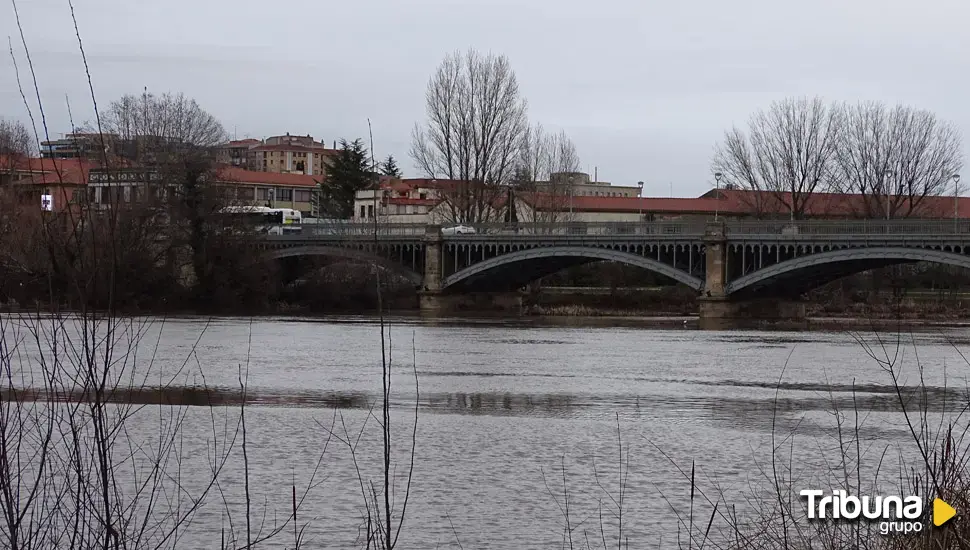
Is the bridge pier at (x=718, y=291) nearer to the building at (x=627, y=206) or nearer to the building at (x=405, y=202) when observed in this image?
the building at (x=627, y=206)

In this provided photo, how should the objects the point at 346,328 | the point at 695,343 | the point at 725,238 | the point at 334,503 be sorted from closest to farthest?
the point at 334,503
the point at 695,343
the point at 346,328
the point at 725,238

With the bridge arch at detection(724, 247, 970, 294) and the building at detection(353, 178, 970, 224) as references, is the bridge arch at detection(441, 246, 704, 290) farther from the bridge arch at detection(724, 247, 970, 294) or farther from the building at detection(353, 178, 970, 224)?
the building at detection(353, 178, 970, 224)

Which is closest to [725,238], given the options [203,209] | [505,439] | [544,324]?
[544,324]

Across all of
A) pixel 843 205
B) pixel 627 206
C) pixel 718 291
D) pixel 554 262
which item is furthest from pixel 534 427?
pixel 627 206

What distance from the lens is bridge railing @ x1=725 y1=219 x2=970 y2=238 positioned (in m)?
53.4

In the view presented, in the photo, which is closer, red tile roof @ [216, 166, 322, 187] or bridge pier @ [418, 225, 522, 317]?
bridge pier @ [418, 225, 522, 317]

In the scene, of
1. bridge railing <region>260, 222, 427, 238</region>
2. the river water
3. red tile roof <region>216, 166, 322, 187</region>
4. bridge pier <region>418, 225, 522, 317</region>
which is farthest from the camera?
red tile roof <region>216, 166, 322, 187</region>

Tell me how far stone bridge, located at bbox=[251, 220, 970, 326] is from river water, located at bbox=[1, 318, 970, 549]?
16013 millimetres

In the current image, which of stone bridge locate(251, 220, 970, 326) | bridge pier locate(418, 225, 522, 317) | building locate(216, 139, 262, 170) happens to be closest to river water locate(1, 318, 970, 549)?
stone bridge locate(251, 220, 970, 326)

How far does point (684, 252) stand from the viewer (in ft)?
211

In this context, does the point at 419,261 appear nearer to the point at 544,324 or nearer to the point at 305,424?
the point at 544,324

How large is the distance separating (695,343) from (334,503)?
30.0 meters

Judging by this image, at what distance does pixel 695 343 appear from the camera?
4178cm

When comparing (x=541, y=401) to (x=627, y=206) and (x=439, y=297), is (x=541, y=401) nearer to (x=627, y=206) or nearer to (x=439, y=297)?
(x=439, y=297)
